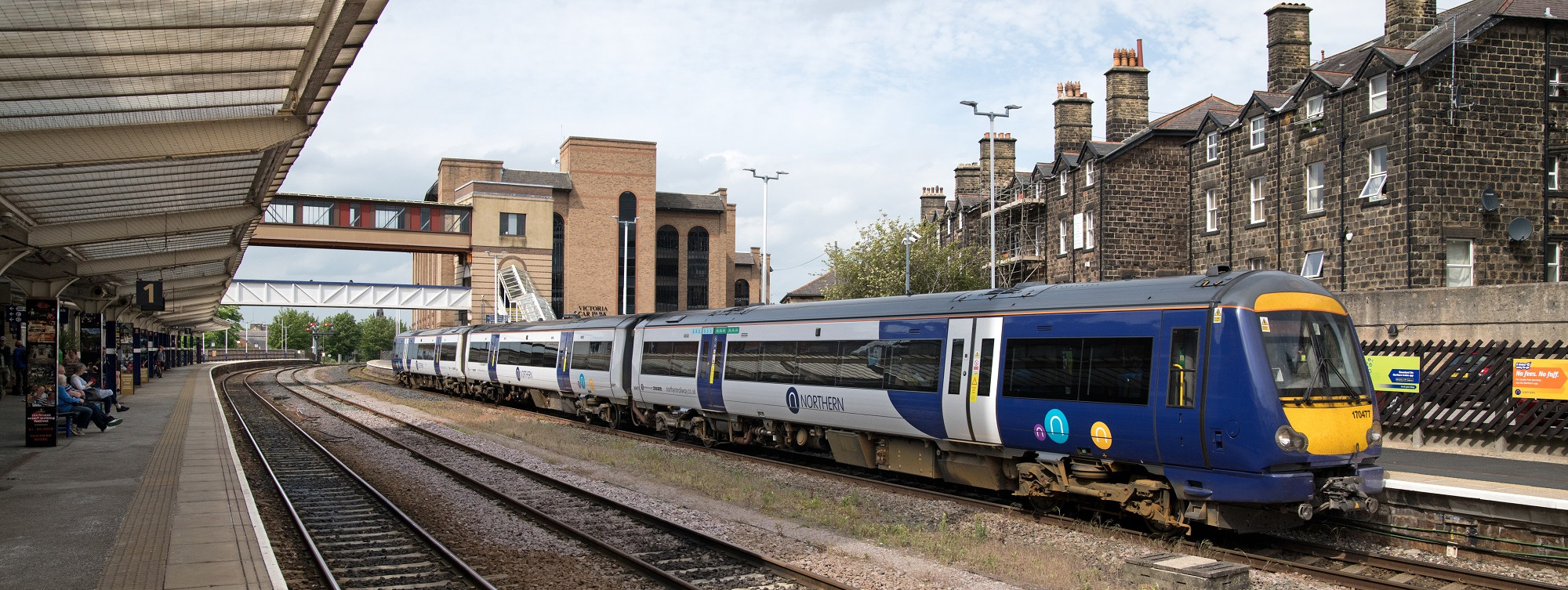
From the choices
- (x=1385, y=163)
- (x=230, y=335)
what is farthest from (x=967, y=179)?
(x=230, y=335)

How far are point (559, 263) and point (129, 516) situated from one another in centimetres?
5868

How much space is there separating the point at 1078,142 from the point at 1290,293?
31.9m

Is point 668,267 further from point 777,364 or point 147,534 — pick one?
point 147,534

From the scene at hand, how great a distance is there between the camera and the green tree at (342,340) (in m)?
142

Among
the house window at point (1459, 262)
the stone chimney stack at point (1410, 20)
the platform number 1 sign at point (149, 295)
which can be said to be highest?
the stone chimney stack at point (1410, 20)

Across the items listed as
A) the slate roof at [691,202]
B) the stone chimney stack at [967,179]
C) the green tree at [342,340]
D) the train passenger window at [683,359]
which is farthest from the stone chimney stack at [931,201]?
the green tree at [342,340]

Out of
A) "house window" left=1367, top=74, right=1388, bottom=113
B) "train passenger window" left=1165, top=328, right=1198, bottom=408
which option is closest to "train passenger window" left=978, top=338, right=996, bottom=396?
"train passenger window" left=1165, top=328, right=1198, bottom=408

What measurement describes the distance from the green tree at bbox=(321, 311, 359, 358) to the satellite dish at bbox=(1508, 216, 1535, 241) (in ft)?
448

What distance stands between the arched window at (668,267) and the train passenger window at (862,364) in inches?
2424

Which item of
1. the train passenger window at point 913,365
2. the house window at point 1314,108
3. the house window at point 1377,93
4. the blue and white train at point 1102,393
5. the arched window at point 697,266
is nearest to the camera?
the blue and white train at point 1102,393

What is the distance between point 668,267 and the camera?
77.2 metres

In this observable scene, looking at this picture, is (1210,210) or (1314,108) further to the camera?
(1210,210)

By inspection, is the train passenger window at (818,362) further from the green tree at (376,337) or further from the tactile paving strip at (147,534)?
the green tree at (376,337)

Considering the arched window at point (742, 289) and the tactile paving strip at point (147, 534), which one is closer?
the tactile paving strip at point (147, 534)
